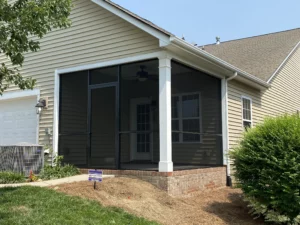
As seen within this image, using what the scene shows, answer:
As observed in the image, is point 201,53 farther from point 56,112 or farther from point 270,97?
point 270,97

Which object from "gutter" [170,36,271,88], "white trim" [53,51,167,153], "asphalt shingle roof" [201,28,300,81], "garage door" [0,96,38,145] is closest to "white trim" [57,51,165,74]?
"white trim" [53,51,167,153]

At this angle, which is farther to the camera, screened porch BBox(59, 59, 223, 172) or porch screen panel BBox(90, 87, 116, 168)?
porch screen panel BBox(90, 87, 116, 168)

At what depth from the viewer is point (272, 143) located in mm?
6535

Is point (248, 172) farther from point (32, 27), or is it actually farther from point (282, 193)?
point (32, 27)

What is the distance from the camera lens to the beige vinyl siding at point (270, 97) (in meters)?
10.5

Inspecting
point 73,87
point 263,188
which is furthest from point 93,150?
point 263,188

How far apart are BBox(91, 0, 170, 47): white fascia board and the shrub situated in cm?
261

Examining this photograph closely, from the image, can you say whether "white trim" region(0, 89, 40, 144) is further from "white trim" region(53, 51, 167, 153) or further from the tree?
the tree

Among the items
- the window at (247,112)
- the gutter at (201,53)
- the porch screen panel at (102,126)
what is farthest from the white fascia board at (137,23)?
the window at (247,112)

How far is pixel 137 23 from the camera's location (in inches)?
305

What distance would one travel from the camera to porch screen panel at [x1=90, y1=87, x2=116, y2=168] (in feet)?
36.3

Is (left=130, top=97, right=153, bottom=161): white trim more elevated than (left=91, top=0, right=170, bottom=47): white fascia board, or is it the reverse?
(left=91, top=0, right=170, bottom=47): white fascia board

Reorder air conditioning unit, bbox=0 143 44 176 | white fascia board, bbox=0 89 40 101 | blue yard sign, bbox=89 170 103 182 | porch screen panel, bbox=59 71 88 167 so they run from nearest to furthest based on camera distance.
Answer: blue yard sign, bbox=89 170 103 182 → air conditioning unit, bbox=0 143 44 176 → porch screen panel, bbox=59 71 88 167 → white fascia board, bbox=0 89 40 101

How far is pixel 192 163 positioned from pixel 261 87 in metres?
3.73
